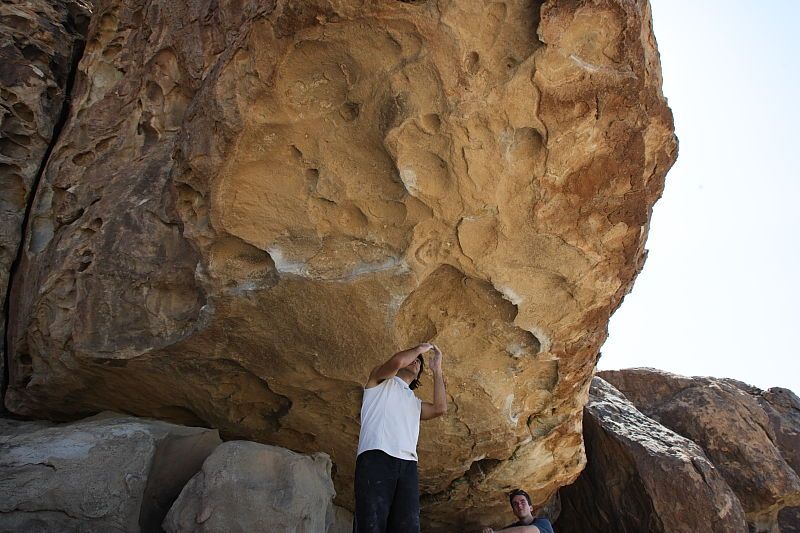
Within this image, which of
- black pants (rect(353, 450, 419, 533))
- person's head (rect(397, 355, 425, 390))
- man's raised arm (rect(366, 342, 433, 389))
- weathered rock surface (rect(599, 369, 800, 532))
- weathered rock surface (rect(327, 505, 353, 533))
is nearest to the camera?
black pants (rect(353, 450, 419, 533))

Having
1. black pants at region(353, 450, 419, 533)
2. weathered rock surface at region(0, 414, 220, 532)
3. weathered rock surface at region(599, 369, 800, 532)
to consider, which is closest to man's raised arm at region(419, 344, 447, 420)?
black pants at region(353, 450, 419, 533)

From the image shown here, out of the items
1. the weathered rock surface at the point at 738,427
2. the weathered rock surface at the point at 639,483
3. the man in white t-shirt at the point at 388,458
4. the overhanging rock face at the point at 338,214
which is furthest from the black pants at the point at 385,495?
the weathered rock surface at the point at 738,427

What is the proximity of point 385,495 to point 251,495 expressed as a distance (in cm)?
76

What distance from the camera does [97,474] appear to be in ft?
12.3

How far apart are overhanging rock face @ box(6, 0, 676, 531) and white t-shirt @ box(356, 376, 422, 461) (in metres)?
0.68

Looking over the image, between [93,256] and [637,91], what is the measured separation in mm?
3552

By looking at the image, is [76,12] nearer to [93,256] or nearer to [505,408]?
[93,256]

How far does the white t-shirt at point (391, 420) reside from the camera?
3.49 metres

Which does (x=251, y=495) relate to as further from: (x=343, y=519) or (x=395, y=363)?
(x=343, y=519)

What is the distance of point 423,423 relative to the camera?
5.07m

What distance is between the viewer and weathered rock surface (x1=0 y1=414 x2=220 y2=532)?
3.53 meters

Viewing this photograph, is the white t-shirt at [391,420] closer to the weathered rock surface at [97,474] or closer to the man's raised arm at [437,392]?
the man's raised arm at [437,392]

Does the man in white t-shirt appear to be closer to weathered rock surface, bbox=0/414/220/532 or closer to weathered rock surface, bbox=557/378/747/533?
weathered rock surface, bbox=0/414/220/532

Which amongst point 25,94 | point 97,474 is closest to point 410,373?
point 97,474
